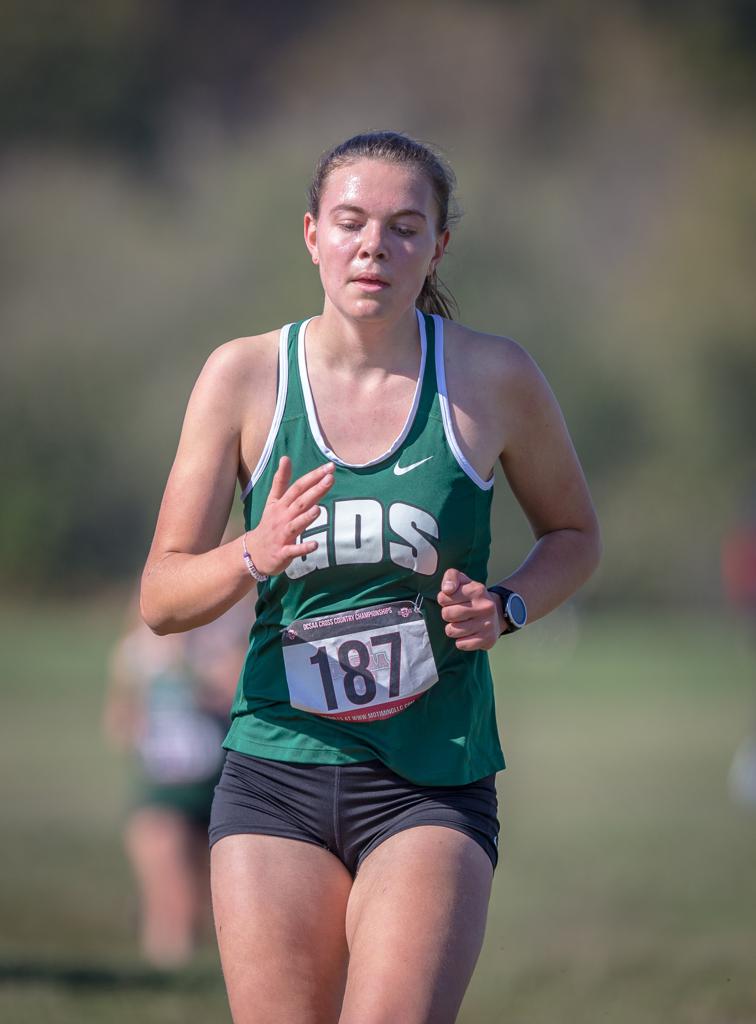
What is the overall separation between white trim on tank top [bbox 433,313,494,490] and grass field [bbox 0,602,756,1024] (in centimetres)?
268

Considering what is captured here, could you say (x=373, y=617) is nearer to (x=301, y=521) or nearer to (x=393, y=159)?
(x=301, y=521)

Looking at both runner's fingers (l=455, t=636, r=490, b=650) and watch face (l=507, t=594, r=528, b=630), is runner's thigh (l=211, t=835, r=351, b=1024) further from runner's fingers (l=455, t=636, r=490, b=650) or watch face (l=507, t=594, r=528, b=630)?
watch face (l=507, t=594, r=528, b=630)

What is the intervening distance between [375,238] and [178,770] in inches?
145

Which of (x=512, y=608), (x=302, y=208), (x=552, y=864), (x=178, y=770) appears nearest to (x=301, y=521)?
(x=512, y=608)

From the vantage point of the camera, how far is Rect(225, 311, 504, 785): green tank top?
2.78 metres

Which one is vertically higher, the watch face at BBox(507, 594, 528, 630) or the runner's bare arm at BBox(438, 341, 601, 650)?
the runner's bare arm at BBox(438, 341, 601, 650)

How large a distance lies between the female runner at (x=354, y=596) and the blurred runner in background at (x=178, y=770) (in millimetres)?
3227

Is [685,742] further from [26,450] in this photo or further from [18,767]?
[26,450]

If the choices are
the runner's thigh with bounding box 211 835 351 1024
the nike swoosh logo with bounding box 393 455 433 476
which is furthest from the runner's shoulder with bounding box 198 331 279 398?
the runner's thigh with bounding box 211 835 351 1024

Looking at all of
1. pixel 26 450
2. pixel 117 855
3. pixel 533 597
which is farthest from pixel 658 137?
pixel 533 597

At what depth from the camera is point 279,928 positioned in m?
2.66

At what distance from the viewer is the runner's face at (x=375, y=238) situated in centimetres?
286

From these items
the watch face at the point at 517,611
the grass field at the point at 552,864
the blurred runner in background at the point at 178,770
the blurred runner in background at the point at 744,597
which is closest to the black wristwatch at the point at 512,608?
the watch face at the point at 517,611

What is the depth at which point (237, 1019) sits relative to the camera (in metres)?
2.68
